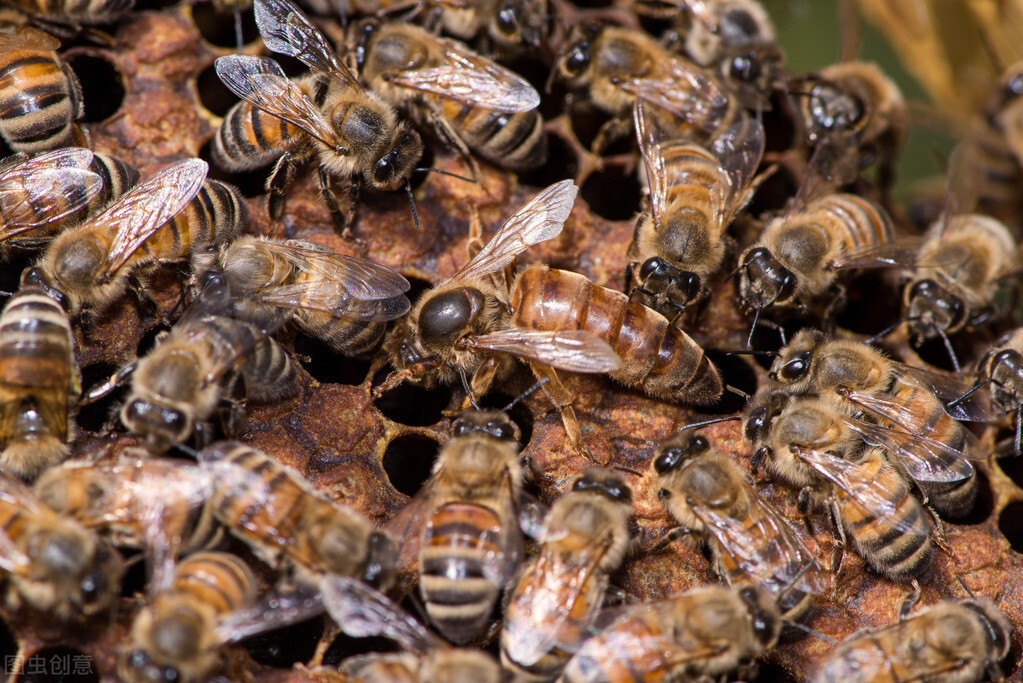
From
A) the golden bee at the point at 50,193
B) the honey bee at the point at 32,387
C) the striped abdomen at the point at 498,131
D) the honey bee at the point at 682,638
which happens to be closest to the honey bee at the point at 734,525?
the honey bee at the point at 682,638

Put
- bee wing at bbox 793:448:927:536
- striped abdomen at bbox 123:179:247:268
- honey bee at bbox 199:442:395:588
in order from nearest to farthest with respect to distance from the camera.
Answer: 1. honey bee at bbox 199:442:395:588
2. bee wing at bbox 793:448:927:536
3. striped abdomen at bbox 123:179:247:268

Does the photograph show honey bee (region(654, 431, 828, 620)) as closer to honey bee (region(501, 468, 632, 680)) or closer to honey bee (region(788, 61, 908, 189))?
honey bee (region(501, 468, 632, 680))

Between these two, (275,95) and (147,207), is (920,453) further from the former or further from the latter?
(147,207)

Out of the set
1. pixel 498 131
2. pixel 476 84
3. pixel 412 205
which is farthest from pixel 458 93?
pixel 412 205

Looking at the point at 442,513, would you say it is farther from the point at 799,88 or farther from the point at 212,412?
the point at 799,88

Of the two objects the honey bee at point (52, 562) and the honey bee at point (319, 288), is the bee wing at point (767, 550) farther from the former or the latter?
the honey bee at point (52, 562)

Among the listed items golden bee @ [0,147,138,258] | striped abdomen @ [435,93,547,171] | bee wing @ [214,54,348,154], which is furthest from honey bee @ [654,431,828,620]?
golden bee @ [0,147,138,258]

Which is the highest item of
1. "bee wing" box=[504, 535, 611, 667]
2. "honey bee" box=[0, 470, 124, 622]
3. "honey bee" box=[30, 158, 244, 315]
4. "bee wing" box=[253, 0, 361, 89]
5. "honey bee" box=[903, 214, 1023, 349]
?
"bee wing" box=[253, 0, 361, 89]
